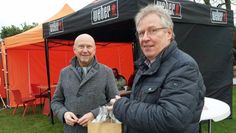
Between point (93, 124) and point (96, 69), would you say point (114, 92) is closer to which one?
point (96, 69)

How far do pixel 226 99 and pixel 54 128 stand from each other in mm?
3762

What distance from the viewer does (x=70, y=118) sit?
2.23m

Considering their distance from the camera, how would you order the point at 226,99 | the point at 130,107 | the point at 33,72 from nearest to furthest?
the point at 130,107, the point at 226,99, the point at 33,72

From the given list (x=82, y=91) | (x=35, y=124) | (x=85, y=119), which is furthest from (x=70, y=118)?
(x=35, y=124)

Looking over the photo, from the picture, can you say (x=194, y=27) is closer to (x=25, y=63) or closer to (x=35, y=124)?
(x=35, y=124)

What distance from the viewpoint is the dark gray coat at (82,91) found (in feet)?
7.68

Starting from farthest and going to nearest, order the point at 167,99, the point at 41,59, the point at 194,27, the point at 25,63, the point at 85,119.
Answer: the point at 41,59, the point at 25,63, the point at 194,27, the point at 85,119, the point at 167,99

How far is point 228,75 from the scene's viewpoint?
562 centimetres

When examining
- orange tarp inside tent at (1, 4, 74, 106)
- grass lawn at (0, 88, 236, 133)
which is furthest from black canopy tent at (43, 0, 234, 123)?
orange tarp inside tent at (1, 4, 74, 106)

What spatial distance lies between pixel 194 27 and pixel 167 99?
3.80 meters

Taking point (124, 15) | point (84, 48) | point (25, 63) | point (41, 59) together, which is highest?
point (124, 15)

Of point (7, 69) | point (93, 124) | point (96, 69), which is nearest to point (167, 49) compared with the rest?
point (93, 124)

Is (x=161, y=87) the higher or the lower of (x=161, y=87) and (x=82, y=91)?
the higher

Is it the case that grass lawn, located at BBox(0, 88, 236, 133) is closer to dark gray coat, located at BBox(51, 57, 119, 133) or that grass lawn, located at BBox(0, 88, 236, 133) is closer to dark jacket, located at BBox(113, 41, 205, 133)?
dark gray coat, located at BBox(51, 57, 119, 133)
